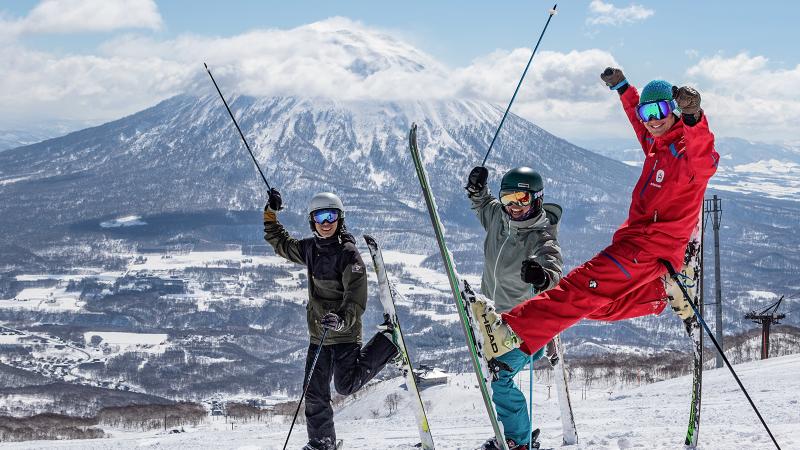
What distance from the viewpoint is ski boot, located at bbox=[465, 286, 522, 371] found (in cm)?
438

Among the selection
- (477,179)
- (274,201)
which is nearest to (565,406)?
(477,179)

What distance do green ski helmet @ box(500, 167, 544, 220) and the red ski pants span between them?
0.88 meters

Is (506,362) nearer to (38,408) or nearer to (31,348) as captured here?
(38,408)

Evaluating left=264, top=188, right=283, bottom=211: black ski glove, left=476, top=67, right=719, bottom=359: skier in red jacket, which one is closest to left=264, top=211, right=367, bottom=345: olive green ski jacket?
left=264, top=188, right=283, bottom=211: black ski glove

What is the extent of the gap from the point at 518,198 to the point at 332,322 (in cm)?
150

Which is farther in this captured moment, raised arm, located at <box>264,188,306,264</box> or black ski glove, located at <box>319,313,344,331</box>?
raised arm, located at <box>264,188,306,264</box>

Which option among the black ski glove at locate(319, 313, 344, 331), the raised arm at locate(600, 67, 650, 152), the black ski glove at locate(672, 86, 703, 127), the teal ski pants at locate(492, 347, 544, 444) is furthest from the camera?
the black ski glove at locate(319, 313, 344, 331)

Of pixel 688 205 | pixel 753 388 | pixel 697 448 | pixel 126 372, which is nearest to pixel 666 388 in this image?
pixel 753 388

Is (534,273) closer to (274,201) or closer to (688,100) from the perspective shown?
(688,100)

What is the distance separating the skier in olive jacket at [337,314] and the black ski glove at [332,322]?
0.17m

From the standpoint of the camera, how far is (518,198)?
5242mm

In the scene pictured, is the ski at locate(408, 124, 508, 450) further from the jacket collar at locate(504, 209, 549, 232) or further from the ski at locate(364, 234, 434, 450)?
the ski at locate(364, 234, 434, 450)

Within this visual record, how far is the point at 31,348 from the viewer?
151 m

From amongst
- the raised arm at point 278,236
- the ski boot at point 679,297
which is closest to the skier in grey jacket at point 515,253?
the ski boot at point 679,297
